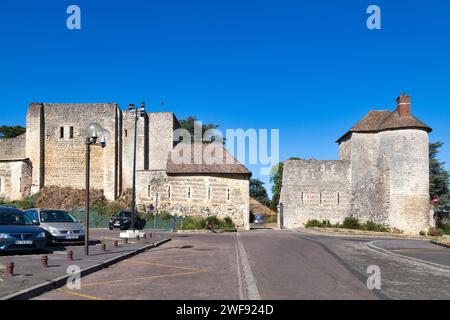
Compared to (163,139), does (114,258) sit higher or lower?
lower

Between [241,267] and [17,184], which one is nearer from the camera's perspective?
[241,267]

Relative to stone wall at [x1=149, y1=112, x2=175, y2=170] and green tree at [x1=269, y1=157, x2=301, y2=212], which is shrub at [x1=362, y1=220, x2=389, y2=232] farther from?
green tree at [x1=269, y1=157, x2=301, y2=212]

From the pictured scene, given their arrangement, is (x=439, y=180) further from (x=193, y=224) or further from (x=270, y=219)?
Result: (x=193, y=224)

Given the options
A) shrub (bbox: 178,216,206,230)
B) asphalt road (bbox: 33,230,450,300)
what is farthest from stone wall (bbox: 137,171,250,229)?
asphalt road (bbox: 33,230,450,300)

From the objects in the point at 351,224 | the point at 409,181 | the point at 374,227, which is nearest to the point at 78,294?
the point at 351,224

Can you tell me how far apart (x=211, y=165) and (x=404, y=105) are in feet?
57.1

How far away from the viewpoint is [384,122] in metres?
40.3

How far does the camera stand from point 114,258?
1402 cm

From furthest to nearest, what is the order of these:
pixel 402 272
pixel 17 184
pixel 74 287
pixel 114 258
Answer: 1. pixel 17 184
2. pixel 114 258
3. pixel 402 272
4. pixel 74 287

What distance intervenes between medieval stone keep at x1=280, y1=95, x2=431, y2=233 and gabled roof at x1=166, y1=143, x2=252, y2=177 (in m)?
5.24

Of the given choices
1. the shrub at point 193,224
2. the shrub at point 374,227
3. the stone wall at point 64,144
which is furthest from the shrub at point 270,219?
the shrub at point 193,224

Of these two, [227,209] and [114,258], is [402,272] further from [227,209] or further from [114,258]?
[227,209]
